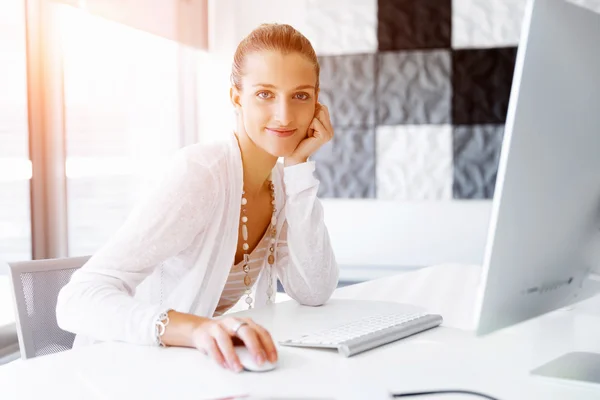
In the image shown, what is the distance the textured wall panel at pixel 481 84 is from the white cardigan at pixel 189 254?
2.24 m

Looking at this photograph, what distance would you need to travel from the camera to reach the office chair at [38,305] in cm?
150

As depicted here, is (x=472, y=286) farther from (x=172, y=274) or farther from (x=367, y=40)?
(x=367, y=40)

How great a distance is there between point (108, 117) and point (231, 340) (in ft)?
8.63

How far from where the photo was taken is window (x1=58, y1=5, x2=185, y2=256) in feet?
10.3

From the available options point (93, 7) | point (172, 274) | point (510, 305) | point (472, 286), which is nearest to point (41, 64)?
point (93, 7)

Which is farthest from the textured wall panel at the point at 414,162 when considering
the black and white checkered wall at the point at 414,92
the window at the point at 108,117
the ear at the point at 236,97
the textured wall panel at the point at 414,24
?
the ear at the point at 236,97

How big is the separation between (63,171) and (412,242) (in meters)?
2.10

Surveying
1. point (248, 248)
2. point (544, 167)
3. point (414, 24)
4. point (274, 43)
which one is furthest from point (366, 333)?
point (414, 24)

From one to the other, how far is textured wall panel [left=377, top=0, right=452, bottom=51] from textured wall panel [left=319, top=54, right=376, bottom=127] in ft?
0.55

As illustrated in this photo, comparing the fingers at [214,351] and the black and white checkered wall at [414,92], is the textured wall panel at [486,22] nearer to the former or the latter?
the black and white checkered wall at [414,92]

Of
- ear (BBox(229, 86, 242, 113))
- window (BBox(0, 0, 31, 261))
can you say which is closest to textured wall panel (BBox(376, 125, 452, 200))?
window (BBox(0, 0, 31, 261))

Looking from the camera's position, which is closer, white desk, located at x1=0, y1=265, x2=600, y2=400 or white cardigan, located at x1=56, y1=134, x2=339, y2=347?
white desk, located at x1=0, y1=265, x2=600, y2=400

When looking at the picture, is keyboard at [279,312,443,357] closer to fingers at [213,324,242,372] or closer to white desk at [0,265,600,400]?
white desk at [0,265,600,400]

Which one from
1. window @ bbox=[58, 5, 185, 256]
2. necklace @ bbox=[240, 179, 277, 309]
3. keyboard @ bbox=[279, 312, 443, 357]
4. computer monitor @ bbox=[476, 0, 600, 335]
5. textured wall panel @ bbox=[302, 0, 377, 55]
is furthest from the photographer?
textured wall panel @ bbox=[302, 0, 377, 55]
